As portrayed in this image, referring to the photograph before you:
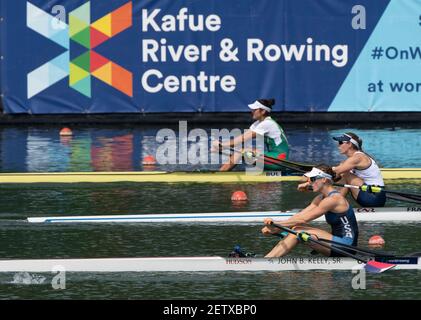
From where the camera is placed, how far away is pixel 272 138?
22.5 meters

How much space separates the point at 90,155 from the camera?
1049 inches

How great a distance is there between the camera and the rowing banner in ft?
102

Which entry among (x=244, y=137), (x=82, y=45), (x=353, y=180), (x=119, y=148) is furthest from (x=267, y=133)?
(x=82, y=45)

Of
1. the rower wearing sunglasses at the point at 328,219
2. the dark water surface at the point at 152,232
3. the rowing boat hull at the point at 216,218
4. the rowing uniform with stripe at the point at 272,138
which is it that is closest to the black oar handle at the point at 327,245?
the rower wearing sunglasses at the point at 328,219

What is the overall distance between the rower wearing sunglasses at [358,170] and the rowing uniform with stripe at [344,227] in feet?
10.4

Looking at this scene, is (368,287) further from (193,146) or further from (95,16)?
(95,16)

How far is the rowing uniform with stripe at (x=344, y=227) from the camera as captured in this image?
48.9 feet

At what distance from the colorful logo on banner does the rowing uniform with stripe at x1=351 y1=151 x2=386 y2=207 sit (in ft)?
44.2

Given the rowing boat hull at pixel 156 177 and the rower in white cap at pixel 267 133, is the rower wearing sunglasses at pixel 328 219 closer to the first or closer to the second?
the rower in white cap at pixel 267 133

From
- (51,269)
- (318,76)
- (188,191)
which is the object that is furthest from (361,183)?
(318,76)

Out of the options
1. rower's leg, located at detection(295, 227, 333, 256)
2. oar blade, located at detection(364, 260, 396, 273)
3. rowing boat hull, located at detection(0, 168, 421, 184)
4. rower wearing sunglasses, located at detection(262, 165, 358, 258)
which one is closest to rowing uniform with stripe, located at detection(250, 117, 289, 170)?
rowing boat hull, located at detection(0, 168, 421, 184)

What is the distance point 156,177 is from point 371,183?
5892mm

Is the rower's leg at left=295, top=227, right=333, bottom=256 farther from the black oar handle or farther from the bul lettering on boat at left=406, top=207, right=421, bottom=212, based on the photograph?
the bul lettering on boat at left=406, top=207, right=421, bottom=212

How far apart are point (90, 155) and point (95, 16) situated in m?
5.82
